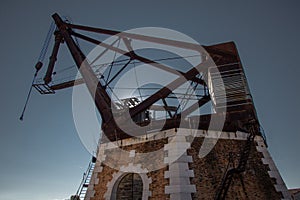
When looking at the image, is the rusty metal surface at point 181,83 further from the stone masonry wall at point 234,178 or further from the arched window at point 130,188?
the arched window at point 130,188

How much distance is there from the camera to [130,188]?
9195 millimetres

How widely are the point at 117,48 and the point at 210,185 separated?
32.2 feet

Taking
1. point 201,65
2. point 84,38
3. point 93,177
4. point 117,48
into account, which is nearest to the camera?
point 93,177

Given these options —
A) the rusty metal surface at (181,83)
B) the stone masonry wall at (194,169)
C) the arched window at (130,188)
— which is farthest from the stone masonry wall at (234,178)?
the arched window at (130,188)

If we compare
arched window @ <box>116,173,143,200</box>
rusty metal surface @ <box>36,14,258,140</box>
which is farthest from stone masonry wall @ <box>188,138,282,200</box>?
arched window @ <box>116,173,143,200</box>

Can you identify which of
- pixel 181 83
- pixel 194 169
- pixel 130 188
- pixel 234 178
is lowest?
pixel 130 188

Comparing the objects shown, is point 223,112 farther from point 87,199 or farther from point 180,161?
point 87,199

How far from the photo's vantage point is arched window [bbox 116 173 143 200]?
A: 895 centimetres

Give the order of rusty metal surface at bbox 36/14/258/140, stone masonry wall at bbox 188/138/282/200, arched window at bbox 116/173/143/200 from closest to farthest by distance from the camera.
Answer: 1. stone masonry wall at bbox 188/138/282/200
2. arched window at bbox 116/173/143/200
3. rusty metal surface at bbox 36/14/258/140

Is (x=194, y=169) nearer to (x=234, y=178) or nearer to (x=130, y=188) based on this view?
(x=234, y=178)

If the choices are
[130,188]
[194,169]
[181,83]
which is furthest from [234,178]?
[181,83]

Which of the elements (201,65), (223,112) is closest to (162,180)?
(223,112)

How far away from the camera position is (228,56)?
11.7m

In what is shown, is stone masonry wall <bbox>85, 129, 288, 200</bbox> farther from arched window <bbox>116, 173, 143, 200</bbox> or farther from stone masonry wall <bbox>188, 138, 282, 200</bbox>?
arched window <bbox>116, 173, 143, 200</bbox>
